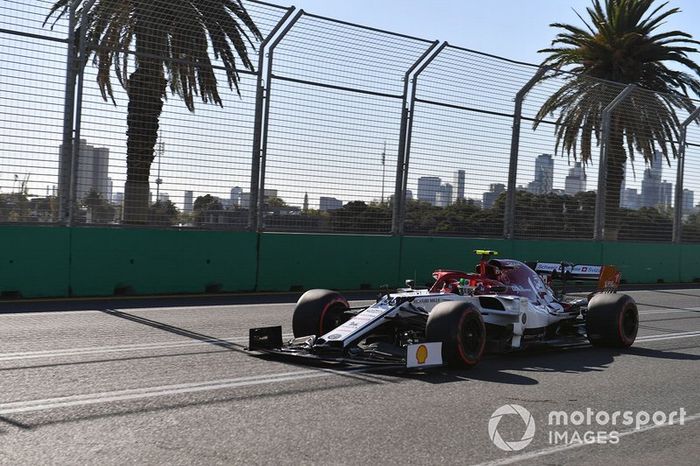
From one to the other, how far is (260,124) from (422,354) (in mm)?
8268

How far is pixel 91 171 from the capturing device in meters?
13.0

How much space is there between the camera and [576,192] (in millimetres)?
21000

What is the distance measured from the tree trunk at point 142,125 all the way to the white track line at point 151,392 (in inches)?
268

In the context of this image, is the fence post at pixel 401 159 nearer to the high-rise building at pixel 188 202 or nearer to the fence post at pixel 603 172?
the high-rise building at pixel 188 202

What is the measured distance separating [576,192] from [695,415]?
14856mm

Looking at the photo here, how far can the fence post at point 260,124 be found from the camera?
14930 mm

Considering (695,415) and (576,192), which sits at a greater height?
(576,192)

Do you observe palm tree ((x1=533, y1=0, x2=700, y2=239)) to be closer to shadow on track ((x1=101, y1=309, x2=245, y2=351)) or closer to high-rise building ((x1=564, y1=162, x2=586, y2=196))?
high-rise building ((x1=564, y1=162, x2=586, y2=196))

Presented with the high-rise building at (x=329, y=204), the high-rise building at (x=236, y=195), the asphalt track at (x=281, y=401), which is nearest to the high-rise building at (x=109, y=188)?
the high-rise building at (x=236, y=195)

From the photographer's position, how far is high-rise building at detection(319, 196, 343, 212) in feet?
52.2

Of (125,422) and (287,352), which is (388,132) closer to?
(287,352)

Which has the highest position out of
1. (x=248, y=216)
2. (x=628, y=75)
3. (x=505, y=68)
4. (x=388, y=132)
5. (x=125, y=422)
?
(x=628, y=75)

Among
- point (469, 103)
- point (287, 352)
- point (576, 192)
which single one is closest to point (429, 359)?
point (287, 352)

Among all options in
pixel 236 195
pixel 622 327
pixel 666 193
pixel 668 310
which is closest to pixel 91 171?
pixel 236 195
